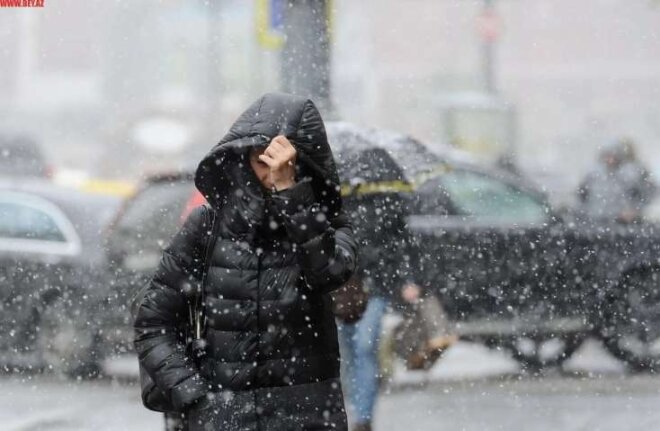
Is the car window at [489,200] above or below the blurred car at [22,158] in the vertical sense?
above

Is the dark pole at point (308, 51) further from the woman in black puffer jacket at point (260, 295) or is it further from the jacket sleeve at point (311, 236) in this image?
the jacket sleeve at point (311, 236)

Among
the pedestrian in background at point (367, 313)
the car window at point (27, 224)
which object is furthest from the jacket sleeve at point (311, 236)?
the car window at point (27, 224)

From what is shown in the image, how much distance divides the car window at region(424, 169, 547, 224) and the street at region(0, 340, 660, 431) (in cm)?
91

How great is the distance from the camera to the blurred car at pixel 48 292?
25.9ft

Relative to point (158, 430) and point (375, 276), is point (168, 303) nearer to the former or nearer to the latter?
point (375, 276)

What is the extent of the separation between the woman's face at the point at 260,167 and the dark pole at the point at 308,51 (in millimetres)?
2956

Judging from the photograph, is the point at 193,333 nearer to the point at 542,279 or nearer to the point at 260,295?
the point at 260,295

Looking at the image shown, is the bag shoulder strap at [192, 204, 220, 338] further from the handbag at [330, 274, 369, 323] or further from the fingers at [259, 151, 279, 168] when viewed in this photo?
the handbag at [330, 274, 369, 323]

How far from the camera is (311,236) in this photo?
3465 millimetres

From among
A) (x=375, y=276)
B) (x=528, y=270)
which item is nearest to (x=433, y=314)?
(x=528, y=270)

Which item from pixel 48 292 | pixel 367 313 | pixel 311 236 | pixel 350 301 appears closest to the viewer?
pixel 311 236

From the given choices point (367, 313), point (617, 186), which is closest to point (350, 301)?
point (367, 313)

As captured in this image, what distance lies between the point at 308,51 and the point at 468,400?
233 cm

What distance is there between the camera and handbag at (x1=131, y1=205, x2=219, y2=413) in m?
3.61
